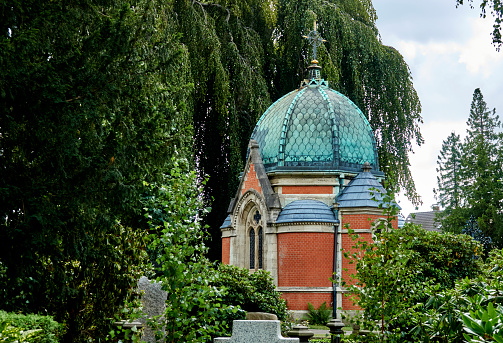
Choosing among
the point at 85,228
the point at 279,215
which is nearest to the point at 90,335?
the point at 85,228

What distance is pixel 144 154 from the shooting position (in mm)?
10422

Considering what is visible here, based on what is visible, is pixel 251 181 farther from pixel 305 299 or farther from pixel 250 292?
pixel 250 292

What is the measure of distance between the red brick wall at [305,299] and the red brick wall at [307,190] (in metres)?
3.15

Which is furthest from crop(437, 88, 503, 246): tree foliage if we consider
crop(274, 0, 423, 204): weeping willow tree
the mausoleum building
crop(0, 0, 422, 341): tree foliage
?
crop(0, 0, 422, 341): tree foliage

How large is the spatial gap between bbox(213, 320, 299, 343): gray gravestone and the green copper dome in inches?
507

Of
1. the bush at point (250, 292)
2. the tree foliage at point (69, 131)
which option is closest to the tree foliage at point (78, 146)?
the tree foliage at point (69, 131)

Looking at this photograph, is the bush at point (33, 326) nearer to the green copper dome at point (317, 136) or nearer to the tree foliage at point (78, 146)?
the tree foliage at point (78, 146)

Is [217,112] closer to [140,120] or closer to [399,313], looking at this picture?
[140,120]

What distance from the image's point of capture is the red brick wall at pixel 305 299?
1970cm

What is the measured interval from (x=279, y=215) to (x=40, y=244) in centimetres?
1191

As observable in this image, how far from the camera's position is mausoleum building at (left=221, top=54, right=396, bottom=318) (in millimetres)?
19797

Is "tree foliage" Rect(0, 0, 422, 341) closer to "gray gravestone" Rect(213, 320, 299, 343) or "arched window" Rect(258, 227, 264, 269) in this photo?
"gray gravestone" Rect(213, 320, 299, 343)

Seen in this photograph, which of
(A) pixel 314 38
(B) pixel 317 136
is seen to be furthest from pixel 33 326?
(A) pixel 314 38

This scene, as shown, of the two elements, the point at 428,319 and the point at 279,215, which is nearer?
the point at 428,319
